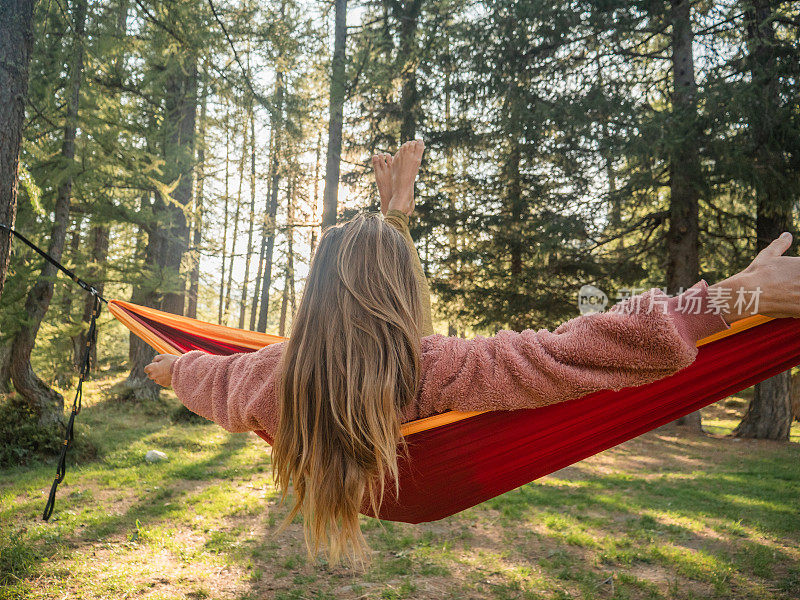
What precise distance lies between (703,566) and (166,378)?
280 centimetres

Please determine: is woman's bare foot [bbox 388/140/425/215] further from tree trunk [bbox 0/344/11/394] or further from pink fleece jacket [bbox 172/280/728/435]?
tree trunk [bbox 0/344/11/394]

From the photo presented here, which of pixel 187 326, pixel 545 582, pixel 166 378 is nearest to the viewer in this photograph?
pixel 166 378

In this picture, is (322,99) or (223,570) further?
(322,99)

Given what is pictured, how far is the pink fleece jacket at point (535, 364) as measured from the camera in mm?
789

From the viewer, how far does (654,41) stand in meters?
7.75

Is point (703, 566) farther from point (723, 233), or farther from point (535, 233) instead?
point (723, 233)

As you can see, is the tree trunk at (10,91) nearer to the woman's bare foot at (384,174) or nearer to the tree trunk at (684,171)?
the woman's bare foot at (384,174)

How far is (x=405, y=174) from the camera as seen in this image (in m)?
1.68

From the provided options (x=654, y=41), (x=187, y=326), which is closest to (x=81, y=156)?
(x=187, y=326)

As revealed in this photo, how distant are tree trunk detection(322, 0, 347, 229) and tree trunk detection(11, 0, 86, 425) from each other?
2710 mm

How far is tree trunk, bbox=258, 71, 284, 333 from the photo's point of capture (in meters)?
5.33

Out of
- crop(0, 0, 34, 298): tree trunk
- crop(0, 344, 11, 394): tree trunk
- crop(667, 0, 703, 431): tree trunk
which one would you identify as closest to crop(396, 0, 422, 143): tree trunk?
crop(667, 0, 703, 431): tree trunk

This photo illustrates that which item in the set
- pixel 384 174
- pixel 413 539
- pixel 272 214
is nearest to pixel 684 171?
pixel 413 539

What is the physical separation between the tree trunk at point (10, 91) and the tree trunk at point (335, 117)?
4.06 meters
